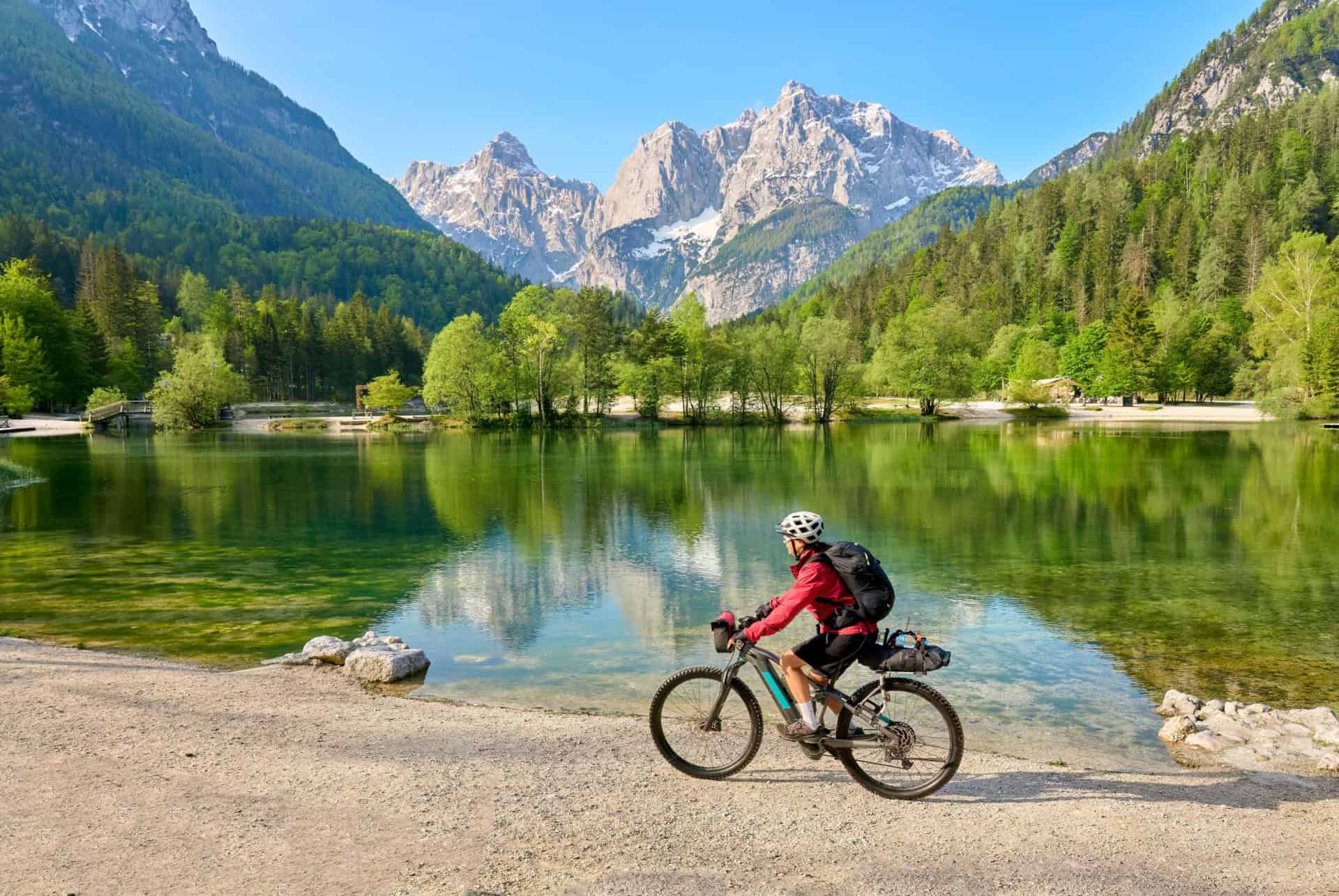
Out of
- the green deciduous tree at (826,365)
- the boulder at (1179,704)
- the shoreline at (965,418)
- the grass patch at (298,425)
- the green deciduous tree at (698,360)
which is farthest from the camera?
the grass patch at (298,425)

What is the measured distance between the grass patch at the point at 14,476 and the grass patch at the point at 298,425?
67.6m

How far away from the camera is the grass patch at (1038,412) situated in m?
129

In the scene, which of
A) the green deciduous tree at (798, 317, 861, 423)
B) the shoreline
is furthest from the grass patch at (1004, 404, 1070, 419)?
the green deciduous tree at (798, 317, 861, 423)

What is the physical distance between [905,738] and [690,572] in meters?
15.2

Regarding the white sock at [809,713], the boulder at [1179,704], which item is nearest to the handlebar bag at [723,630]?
the white sock at [809,713]

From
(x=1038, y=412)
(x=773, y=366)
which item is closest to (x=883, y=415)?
(x=1038, y=412)

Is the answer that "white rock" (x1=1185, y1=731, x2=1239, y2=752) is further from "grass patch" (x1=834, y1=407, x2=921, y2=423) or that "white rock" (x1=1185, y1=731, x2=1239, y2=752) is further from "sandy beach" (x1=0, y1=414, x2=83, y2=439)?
"grass patch" (x1=834, y1=407, x2=921, y2=423)

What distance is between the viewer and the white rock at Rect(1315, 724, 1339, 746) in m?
10.3

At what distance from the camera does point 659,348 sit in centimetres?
11556

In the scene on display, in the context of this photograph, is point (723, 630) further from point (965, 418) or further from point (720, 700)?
point (965, 418)

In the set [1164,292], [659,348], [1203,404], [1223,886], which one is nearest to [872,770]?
[1223,886]

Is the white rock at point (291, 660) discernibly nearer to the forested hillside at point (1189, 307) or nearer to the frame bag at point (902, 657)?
the frame bag at point (902, 657)

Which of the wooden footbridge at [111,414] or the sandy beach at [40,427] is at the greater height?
the wooden footbridge at [111,414]

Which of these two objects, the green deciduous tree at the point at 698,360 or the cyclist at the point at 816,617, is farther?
the green deciduous tree at the point at 698,360
